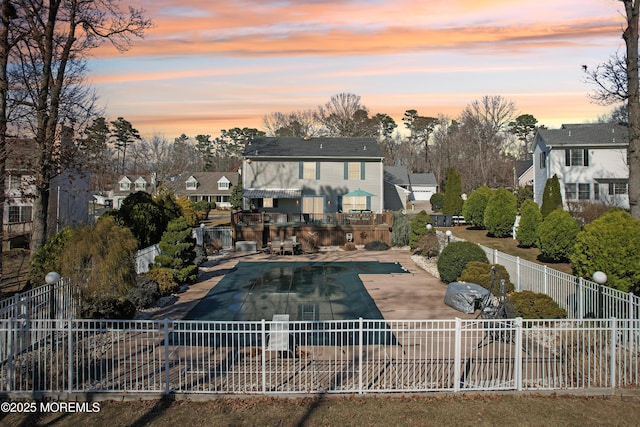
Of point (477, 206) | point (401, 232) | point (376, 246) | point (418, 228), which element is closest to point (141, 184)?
point (376, 246)

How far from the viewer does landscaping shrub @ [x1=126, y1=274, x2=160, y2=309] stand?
1324 centimetres

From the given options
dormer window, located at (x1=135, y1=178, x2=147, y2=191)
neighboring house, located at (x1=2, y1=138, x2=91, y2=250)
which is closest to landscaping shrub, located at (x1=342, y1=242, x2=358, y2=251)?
neighboring house, located at (x1=2, y1=138, x2=91, y2=250)

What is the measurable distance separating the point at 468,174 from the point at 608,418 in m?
56.7

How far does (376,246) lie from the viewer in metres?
26.7

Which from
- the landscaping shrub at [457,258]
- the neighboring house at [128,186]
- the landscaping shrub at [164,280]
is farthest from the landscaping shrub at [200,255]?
the neighboring house at [128,186]

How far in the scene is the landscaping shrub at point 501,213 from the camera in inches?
993

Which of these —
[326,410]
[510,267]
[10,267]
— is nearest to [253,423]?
[326,410]

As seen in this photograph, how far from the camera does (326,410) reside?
7.17 m

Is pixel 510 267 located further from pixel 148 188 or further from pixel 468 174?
pixel 148 188

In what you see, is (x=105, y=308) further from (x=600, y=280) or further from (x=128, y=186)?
(x=128, y=186)

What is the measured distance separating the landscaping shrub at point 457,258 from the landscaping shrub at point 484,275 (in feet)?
2.18

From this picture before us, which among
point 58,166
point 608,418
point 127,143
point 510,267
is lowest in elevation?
point 608,418

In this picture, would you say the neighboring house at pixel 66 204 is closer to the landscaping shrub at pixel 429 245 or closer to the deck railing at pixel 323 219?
the deck railing at pixel 323 219

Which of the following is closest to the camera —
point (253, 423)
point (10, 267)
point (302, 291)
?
point (253, 423)
